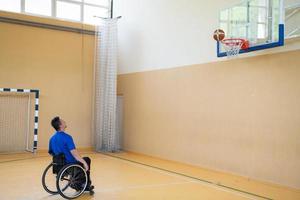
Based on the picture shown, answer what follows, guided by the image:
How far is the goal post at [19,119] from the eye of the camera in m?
8.70

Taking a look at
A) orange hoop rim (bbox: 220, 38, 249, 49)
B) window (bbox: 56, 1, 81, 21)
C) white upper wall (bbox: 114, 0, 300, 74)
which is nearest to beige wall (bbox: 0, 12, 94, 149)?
window (bbox: 56, 1, 81, 21)

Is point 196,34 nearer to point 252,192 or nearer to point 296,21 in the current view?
point 296,21

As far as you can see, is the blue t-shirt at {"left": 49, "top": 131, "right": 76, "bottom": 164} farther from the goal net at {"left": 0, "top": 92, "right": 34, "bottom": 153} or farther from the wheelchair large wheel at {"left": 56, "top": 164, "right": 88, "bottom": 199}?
the goal net at {"left": 0, "top": 92, "right": 34, "bottom": 153}

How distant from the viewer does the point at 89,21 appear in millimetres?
10102

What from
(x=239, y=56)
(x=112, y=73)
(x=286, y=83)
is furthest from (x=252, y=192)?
(x=112, y=73)

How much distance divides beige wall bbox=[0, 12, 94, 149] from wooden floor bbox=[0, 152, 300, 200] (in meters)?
2.04

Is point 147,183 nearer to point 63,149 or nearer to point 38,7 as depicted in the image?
point 63,149

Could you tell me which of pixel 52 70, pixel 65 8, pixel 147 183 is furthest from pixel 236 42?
pixel 65 8

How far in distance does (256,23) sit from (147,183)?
10.1 ft

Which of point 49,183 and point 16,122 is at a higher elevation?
point 16,122

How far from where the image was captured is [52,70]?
9.38m

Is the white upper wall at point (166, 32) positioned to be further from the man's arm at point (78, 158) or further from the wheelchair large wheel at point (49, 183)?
the wheelchair large wheel at point (49, 183)

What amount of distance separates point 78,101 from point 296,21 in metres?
6.17

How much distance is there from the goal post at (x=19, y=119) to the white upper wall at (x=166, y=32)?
258 centimetres
